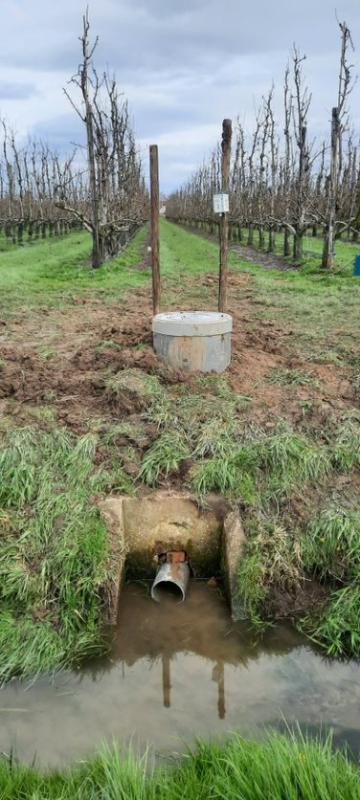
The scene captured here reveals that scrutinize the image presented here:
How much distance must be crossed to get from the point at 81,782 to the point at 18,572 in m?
1.56

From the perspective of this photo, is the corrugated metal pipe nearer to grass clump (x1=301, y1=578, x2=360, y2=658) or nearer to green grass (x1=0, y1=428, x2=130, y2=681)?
green grass (x1=0, y1=428, x2=130, y2=681)

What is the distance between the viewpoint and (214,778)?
2.48 metres

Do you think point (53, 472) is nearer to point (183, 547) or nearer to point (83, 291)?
point (183, 547)

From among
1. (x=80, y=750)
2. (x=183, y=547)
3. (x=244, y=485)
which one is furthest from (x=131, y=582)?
(x=80, y=750)

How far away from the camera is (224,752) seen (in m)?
2.71

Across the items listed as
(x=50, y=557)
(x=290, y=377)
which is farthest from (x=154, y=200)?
(x=50, y=557)

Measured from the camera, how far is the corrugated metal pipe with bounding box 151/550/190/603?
4.14 meters

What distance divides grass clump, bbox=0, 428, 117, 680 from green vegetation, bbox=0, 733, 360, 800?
36.7 inches

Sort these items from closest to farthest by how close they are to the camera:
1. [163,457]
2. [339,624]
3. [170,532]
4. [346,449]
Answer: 1. [339,624]
2. [170,532]
3. [163,457]
4. [346,449]

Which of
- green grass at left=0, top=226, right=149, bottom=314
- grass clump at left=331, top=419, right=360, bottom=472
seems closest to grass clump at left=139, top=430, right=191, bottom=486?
grass clump at left=331, top=419, right=360, bottom=472

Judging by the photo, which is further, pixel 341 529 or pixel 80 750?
pixel 341 529

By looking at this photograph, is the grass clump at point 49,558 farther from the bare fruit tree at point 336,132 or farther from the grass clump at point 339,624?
the bare fruit tree at point 336,132

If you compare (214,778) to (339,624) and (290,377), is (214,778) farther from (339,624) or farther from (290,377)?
(290,377)

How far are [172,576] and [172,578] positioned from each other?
2 centimetres
